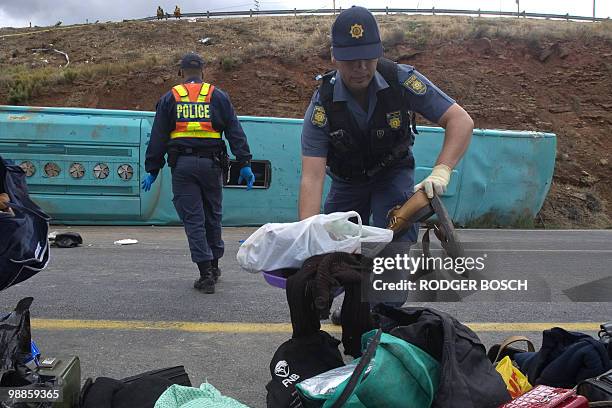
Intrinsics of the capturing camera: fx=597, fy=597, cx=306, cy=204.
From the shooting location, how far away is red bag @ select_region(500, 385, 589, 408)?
1.81 meters

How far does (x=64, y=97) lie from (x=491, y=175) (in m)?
17.5

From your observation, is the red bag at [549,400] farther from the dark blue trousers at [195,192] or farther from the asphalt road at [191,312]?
the dark blue trousers at [195,192]

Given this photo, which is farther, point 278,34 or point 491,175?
point 278,34

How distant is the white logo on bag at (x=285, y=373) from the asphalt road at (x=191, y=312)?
52 centimetres

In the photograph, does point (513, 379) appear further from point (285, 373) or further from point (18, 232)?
point (18, 232)

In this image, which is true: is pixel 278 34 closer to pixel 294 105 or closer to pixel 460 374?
pixel 294 105

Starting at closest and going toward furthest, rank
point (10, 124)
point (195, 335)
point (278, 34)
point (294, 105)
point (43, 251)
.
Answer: point (43, 251)
point (195, 335)
point (10, 124)
point (294, 105)
point (278, 34)

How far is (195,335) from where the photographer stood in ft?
11.8

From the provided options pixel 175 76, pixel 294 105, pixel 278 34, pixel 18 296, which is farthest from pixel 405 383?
pixel 278 34

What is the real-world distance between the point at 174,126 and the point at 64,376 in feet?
9.59

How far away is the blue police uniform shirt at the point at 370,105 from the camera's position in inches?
111

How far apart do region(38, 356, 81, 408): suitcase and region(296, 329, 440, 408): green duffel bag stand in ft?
2.73

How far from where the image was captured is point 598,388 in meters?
1.92

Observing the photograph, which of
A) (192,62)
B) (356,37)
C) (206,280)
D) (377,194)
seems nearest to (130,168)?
(192,62)
